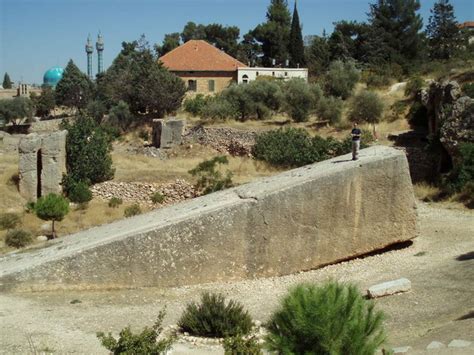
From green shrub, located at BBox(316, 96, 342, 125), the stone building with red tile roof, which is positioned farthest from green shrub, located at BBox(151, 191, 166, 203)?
the stone building with red tile roof

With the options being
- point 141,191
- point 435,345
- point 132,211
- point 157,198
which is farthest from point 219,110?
point 435,345

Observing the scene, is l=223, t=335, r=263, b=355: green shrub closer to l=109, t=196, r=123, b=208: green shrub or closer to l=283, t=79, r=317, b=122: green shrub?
l=109, t=196, r=123, b=208: green shrub

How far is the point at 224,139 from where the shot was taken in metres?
27.1

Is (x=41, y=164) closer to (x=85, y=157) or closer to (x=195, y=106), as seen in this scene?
(x=85, y=157)

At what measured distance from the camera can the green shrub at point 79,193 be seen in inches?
734

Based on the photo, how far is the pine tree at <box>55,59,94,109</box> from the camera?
1930 inches

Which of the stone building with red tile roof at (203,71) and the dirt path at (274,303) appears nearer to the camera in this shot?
the dirt path at (274,303)

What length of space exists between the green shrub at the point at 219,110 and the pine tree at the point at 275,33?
26.6 meters

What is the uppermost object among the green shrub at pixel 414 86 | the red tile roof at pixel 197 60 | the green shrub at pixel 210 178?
the red tile roof at pixel 197 60

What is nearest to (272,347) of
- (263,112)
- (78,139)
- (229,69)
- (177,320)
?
(177,320)

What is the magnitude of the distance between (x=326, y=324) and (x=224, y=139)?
72.8 feet

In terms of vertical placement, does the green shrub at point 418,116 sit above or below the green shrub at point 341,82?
below

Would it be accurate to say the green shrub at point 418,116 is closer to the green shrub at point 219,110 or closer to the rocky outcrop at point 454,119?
the rocky outcrop at point 454,119

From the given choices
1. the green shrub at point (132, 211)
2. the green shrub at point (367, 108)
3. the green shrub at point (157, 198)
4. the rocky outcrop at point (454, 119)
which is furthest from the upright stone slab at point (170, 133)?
the rocky outcrop at point (454, 119)
